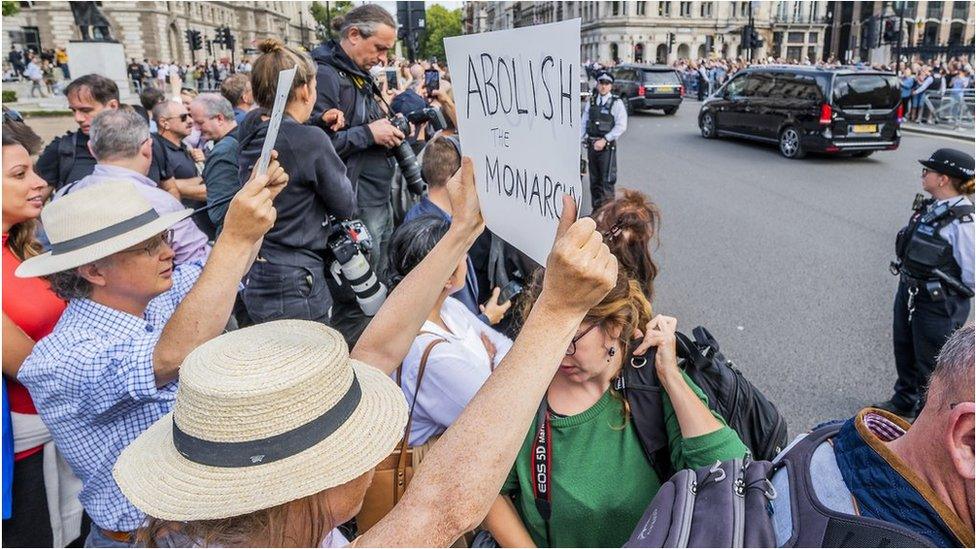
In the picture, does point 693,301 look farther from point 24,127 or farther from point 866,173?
point 866,173

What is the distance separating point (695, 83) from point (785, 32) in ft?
139

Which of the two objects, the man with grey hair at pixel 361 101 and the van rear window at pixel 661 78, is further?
the van rear window at pixel 661 78

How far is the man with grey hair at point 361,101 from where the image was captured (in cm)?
380

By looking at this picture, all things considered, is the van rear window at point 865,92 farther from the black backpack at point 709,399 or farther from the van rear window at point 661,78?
the black backpack at point 709,399

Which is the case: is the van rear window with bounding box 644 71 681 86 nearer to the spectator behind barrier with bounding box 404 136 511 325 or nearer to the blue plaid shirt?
the spectator behind barrier with bounding box 404 136 511 325

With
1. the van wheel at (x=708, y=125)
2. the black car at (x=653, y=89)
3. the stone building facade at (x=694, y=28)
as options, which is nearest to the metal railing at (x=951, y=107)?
the van wheel at (x=708, y=125)

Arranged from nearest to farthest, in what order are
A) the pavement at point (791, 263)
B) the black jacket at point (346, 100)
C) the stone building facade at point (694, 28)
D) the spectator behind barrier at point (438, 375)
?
the spectator behind barrier at point (438, 375)
the black jacket at point (346, 100)
the pavement at point (791, 263)
the stone building facade at point (694, 28)

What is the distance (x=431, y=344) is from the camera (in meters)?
1.96

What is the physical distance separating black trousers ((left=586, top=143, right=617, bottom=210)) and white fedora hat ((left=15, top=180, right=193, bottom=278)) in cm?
712

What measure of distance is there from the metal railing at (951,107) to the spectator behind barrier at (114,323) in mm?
18051

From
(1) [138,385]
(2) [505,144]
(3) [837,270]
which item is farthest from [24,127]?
(3) [837,270]

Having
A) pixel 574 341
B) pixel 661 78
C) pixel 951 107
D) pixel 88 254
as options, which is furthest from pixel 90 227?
pixel 661 78

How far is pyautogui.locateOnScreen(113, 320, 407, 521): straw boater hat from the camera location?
3.51ft

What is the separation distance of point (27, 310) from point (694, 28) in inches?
2677
